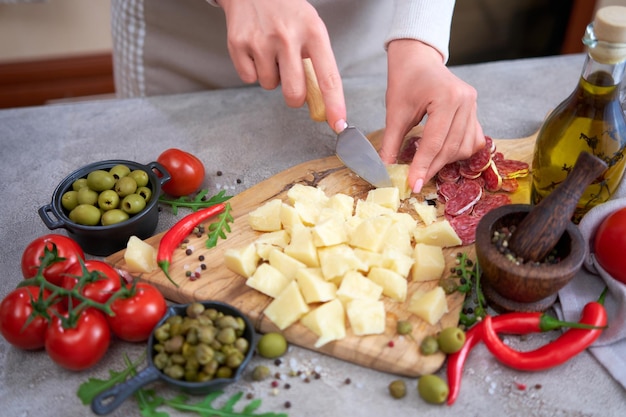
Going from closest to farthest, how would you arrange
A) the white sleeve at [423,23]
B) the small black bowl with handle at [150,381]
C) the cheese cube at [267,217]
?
the small black bowl with handle at [150,381]
the cheese cube at [267,217]
the white sleeve at [423,23]

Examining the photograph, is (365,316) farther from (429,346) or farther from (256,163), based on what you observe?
(256,163)

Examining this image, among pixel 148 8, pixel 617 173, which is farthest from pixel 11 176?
pixel 617 173

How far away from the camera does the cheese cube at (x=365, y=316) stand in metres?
1.45

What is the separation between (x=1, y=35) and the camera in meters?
3.71

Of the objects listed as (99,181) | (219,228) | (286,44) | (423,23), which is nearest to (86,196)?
(99,181)

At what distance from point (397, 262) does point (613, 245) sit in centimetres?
57

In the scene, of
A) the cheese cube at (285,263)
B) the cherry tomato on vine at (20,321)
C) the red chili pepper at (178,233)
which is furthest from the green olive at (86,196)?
the cheese cube at (285,263)

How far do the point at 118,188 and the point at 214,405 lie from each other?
72 centimetres

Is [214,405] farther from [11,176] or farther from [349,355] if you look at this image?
[11,176]

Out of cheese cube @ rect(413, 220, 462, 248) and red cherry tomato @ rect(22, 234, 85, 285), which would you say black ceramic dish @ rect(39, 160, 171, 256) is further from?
cheese cube @ rect(413, 220, 462, 248)

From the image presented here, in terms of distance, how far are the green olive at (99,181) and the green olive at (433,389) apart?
1.05m

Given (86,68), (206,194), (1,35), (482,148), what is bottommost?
(86,68)

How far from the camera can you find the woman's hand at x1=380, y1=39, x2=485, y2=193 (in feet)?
5.88

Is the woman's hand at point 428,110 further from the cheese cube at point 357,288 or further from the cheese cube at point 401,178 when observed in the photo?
the cheese cube at point 357,288
